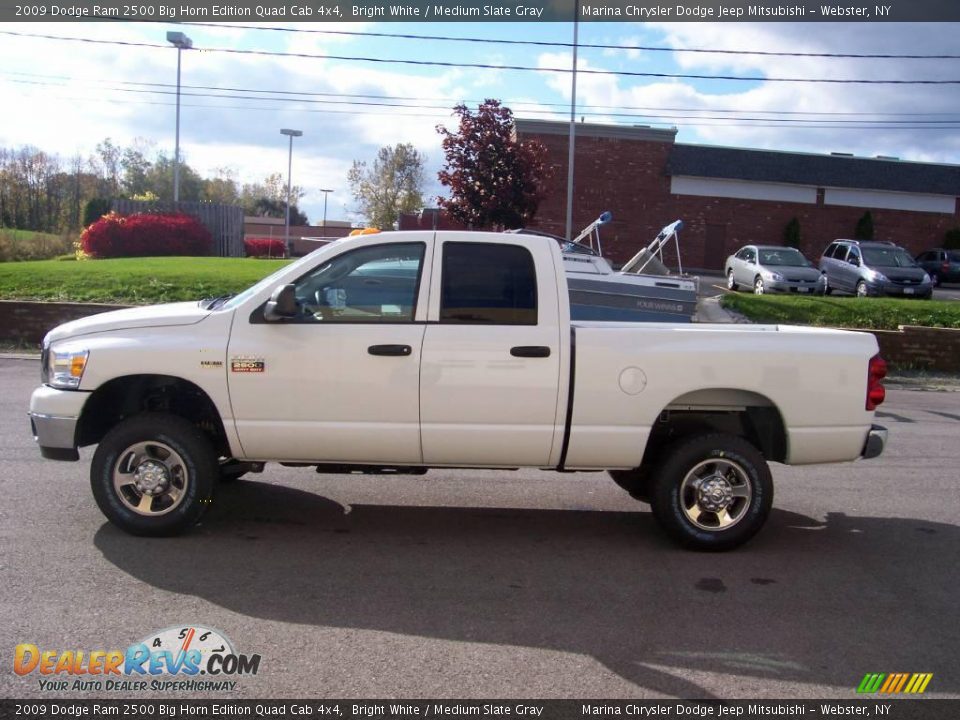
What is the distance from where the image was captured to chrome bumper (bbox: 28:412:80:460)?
5.75 m

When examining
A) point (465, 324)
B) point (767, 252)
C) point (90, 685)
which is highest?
point (767, 252)

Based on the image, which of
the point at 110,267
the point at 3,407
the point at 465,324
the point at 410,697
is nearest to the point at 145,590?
the point at 410,697

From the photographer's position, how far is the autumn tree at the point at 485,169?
23250 mm

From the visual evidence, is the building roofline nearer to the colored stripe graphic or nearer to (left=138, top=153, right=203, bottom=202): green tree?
the colored stripe graphic

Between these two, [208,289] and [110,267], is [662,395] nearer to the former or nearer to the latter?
[208,289]

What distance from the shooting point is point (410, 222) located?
3897cm

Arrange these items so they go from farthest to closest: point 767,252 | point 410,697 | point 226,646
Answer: point 767,252 → point 226,646 → point 410,697

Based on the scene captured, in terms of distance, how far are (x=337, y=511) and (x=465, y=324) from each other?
1.90 meters

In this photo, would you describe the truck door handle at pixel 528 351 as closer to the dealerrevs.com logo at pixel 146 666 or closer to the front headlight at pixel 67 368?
the dealerrevs.com logo at pixel 146 666

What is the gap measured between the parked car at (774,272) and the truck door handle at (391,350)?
1997 cm

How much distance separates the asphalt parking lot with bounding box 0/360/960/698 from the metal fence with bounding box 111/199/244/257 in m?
26.5

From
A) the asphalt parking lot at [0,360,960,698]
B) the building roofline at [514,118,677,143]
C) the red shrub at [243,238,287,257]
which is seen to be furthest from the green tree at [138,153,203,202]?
the asphalt parking lot at [0,360,960,698]

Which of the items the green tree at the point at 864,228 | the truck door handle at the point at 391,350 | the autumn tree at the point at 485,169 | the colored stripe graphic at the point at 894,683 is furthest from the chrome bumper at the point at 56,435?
the green tree at the point at 864,228

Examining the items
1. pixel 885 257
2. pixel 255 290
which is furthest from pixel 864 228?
pixel 255 290
